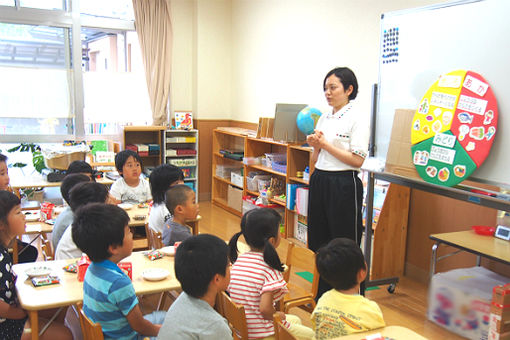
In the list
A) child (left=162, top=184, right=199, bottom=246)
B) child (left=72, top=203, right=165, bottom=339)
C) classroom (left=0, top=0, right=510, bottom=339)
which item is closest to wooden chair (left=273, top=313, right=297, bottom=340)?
classroom (left=0, top=0, right=510, bottom=339)

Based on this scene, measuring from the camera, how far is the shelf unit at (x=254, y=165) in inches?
203

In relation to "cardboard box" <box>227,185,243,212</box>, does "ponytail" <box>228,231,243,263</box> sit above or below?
above

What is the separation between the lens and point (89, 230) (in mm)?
1938

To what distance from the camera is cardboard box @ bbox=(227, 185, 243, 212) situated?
6.20m

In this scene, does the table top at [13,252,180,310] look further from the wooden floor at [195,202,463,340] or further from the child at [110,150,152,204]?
the child at [110,150,152,204]

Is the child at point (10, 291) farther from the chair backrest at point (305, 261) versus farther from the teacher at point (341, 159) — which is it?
the teacher at point (341, 159)

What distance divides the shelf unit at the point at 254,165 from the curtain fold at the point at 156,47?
3.07ft

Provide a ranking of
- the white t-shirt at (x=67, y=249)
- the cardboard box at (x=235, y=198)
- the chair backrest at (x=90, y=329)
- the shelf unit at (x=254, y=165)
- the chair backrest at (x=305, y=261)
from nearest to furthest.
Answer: the chair backrest at (x=90, y=329), the chair backrest at (x=305, y=261), the white t-shirt at (x=67, y=249), the shelf unit at (x=254, y=165), the cardboard box at (x=235, y=198)

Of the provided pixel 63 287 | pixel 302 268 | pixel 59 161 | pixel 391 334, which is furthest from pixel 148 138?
pixel 391 334

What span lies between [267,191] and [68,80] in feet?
10.3

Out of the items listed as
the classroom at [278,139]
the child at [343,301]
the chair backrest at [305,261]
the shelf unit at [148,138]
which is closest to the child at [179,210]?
the classroom at [278,139]

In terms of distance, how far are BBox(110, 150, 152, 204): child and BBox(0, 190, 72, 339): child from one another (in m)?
1.61

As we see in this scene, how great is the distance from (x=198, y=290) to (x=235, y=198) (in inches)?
185

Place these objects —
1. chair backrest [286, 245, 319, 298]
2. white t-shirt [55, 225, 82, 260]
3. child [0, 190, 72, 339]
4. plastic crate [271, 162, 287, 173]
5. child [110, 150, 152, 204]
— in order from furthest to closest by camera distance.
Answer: plastic crate [271, 162, 287, 173] → child [110, 150, 152, 204] → white t-shirt [55, 225, 82, 260] → chair backrest [286, 245, 319, 298] → child [0, 190, 72, 339]
